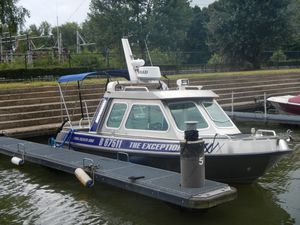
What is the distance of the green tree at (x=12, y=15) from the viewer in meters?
21.8

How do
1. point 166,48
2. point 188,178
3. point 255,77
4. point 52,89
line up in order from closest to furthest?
point 188,178 < point 52,89 < point 255,77 < point 166,48

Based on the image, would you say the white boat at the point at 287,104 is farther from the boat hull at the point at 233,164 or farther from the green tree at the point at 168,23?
the green tree at the point at 168,23

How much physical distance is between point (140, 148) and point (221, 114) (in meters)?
2.00

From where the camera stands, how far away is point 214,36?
40562 millimetres

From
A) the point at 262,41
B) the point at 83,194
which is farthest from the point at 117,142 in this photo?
the point at 262,41

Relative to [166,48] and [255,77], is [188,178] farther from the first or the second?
[166,48]

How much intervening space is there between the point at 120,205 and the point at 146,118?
2.18m

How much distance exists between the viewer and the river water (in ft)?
25.8

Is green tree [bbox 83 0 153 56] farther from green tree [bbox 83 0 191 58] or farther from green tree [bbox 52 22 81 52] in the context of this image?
green tree [bbox 52 22 81 52]

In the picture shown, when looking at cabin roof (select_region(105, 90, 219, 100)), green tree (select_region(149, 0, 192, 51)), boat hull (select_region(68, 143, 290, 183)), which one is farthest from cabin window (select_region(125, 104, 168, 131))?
green tree (select_region(149, 0, 192, 51))

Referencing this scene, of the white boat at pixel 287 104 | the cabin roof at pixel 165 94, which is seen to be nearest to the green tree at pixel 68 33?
the white boat at pixel 287 104

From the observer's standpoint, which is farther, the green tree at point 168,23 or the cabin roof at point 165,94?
the green tree at point 168,23

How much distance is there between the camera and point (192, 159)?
7.21 m

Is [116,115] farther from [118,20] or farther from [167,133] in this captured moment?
[118,20]
